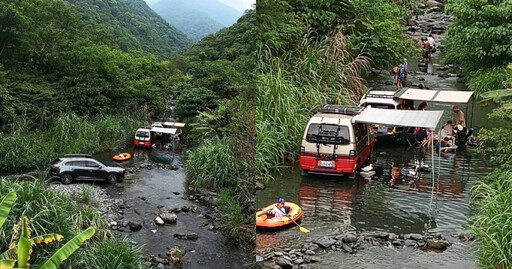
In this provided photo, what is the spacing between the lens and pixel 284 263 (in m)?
3.13

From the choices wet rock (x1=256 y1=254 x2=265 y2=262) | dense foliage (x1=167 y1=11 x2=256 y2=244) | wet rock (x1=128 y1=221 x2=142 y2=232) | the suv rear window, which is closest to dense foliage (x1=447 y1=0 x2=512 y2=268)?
wet rock (x1=256 y1=254 x2=265 y2=262)

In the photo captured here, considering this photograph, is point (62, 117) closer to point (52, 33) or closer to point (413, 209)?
point (52, 33)

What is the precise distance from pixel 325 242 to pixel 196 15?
201cm

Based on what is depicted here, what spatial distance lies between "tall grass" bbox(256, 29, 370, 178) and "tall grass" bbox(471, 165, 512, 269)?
103 centimetres

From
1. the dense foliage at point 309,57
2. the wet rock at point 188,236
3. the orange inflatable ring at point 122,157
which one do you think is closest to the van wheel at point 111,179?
the orange inflatable ring at point 122,157

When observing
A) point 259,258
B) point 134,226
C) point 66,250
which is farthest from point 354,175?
point 66,250

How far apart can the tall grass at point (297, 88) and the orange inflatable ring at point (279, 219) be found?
0.30 m

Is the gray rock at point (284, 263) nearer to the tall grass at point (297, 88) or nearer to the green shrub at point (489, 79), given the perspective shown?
the tall grass at point (297, 88)

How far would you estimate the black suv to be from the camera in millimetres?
3648

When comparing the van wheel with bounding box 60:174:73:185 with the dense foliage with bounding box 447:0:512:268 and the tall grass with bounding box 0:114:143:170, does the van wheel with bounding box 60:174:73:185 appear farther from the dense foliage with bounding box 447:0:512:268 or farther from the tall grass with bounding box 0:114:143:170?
the dense foliage with bounding box 447:0:512:268

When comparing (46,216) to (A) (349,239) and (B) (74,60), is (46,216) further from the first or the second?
(A) (349,239)

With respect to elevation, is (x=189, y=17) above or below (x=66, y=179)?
above

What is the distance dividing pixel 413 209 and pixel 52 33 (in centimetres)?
289

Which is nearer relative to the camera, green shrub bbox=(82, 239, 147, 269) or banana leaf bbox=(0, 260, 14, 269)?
banana leaf bbox=(0, 260, 14, 269)
